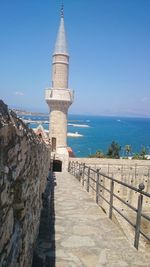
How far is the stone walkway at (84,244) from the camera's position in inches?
172

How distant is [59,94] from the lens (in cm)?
3684

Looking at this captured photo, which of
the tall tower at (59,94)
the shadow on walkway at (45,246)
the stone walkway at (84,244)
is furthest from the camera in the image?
the tall tower at (59,94)

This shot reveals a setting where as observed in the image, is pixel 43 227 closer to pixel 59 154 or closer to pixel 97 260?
pixel 97 260

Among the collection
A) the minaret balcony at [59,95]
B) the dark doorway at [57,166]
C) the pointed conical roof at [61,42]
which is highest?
the pointed conical roof at [61,42]

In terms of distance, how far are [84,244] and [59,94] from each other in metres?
32.4

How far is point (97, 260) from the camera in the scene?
4.48 metres

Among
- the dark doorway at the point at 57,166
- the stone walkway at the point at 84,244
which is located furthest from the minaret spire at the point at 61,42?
the stone walkway at the point at 84,244

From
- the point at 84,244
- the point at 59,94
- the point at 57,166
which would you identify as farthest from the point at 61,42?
the point at 84,244

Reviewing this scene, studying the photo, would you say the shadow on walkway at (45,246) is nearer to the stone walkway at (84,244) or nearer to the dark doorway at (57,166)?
the stone walkway at (84,244)

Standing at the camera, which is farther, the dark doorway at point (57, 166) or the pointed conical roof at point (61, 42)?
the pointed conical roof at point (61, 42)

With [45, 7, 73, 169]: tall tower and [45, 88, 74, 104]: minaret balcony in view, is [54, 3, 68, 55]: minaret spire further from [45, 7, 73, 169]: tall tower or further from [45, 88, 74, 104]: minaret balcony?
[45, 88, 74, 104]: minaret balcony

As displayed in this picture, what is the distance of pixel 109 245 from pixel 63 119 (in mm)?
32609

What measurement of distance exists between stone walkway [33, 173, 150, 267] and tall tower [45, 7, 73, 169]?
29742 millimetres

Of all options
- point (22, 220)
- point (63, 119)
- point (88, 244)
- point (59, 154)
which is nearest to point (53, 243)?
point (88, 244)
